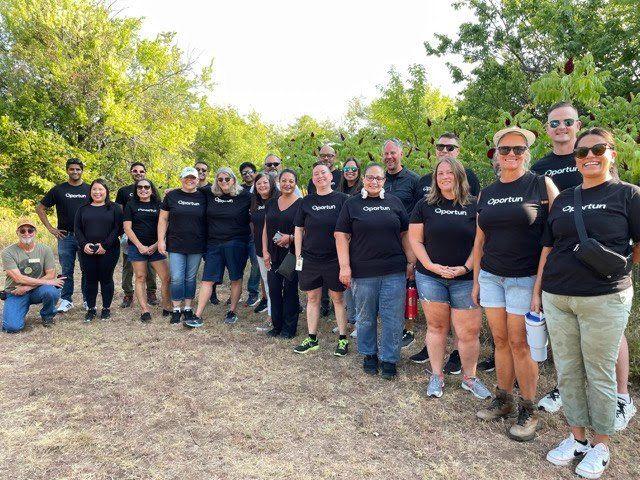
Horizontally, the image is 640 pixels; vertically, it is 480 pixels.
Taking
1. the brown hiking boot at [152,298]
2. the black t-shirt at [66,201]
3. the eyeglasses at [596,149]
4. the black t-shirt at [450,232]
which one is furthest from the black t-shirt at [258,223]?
the eyeglasses at [596,149]

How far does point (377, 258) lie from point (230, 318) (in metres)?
2.83

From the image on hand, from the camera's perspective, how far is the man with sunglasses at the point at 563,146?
3.63m

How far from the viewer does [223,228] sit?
6.17 metres

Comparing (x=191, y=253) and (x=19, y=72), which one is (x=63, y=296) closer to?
(x=191, y=253)

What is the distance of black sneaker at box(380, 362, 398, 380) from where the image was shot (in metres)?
4.50

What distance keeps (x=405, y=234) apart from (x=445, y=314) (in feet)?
2.97

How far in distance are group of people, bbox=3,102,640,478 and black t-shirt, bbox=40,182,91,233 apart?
2 centimetres

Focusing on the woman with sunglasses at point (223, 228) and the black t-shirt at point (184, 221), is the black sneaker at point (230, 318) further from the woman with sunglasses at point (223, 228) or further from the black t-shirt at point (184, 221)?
the black t-shirt at point (184, 221)

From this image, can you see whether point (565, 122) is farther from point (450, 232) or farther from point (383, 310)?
point (383, 310)

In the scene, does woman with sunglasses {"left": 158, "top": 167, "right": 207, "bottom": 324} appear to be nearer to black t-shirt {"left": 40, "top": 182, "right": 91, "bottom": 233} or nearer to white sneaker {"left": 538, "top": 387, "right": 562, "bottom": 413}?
black t-shirt {"left": 40, "top": 182, "right": 91, "bottom": 233}

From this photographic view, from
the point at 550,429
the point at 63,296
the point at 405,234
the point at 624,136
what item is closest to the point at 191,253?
the point at 63,296

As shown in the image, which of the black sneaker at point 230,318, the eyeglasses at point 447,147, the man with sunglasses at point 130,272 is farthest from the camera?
the man with sunglasses at point 130,272

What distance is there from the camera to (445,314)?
4.04m

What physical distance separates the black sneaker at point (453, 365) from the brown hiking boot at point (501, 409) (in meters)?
0.89
